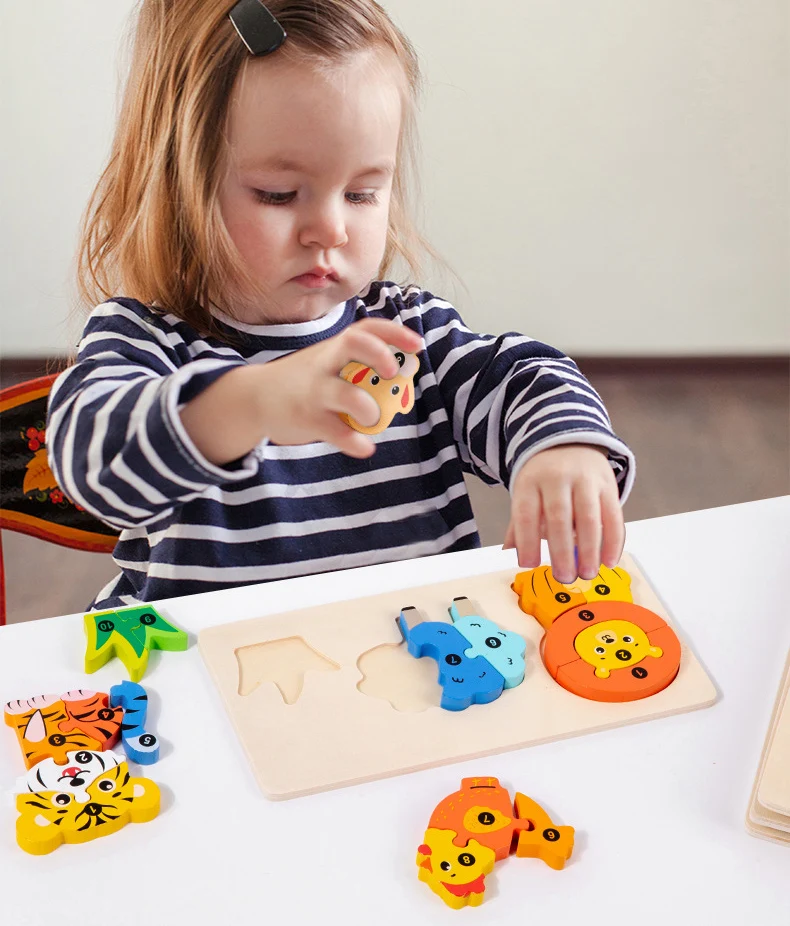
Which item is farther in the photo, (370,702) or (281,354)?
(281,354)

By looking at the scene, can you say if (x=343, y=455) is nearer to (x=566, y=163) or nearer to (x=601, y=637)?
(x=601, y=637)

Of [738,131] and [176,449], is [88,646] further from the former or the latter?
[738,131]

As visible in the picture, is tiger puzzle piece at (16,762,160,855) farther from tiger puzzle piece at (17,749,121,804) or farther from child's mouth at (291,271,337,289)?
child's mouth at (291,271,337,289)

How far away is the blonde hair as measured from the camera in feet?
2.38

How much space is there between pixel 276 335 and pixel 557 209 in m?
1.66

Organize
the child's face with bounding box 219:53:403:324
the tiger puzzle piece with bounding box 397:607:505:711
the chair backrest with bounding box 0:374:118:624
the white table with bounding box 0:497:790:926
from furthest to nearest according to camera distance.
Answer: the chair backrest with bounding box 0:374:118:624
the child's face with bounding box 219:53:403:324
the tiger puzzle piece with bounding box 397:607:505:711
the white table with bounding box 0:497:790:926

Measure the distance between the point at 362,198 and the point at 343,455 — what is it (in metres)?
0.22

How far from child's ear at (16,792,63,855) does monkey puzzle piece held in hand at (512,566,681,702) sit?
0.28 meters

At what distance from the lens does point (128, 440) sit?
0.60 m

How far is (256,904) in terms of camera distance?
0.46 metres

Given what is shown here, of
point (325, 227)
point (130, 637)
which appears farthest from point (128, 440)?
point (325, 227)

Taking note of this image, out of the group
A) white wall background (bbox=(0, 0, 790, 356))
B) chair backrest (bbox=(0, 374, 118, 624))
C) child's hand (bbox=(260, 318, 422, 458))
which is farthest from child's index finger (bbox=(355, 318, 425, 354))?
white wall background (bbox=(0, 0, 790, 356))

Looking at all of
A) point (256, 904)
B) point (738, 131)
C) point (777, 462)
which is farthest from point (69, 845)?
point (738, 131)

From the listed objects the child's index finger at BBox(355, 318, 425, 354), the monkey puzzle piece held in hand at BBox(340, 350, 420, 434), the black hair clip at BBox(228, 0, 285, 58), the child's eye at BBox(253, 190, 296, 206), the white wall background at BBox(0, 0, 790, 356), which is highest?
the black hair clip at BBox(228, 0, 285, 58)
